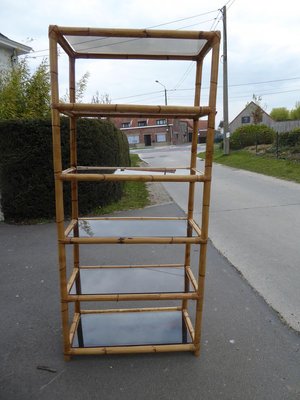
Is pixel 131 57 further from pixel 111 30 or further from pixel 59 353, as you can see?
pixel 59 353

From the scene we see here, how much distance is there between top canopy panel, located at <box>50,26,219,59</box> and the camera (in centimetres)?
180

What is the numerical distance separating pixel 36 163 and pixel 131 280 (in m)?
3.78

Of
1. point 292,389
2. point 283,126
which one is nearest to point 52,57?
point 292,389

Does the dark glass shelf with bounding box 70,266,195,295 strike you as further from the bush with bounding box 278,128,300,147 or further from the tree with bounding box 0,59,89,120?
the bush with bounding box 278,128,300,147

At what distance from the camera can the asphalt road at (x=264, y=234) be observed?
125 inches

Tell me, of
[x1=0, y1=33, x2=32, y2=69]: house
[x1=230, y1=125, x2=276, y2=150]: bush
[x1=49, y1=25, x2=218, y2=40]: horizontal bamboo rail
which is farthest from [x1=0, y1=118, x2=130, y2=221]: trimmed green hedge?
[x1=230, y1=125, x2=276, y2=150]: bush

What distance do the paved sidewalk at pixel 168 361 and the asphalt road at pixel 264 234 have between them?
228 millimetres

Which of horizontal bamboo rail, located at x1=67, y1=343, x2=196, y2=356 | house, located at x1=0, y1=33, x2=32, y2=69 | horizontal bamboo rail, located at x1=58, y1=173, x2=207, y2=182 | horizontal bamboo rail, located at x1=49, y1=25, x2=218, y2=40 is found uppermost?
house, located at x1=0, y1=33, x2=32, y2=69

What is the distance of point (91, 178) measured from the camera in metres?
1.84

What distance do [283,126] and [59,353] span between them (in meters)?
26.6

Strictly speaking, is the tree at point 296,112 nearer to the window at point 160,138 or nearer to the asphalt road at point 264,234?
the window at point 160,138

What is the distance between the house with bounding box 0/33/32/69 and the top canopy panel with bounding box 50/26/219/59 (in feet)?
27.7

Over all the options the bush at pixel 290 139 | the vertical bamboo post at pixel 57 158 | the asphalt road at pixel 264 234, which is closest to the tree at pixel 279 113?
the bush at pixel 290 139

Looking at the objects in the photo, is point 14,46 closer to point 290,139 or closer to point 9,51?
point 9,51
